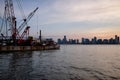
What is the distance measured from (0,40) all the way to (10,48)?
A: 56.6 ft

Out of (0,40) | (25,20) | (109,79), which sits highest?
(25,20)

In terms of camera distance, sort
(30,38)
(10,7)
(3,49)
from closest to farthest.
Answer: (3,49)
(10,7)
(30,38)

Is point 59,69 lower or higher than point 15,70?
lower

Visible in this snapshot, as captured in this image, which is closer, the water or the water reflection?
the water reflection

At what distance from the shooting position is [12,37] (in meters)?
117

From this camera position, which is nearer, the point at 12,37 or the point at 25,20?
the point at 12,37

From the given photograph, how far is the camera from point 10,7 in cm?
11306

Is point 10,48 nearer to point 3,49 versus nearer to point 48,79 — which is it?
point 3,49

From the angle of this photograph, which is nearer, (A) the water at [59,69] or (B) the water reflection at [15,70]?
(B) the water reflection at [15,70]

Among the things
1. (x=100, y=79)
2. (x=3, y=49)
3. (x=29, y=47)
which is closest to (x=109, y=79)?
(x=100, y=79)

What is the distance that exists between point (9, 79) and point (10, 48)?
252 ft

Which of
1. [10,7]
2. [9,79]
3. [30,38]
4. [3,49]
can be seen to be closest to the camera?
[9,79]

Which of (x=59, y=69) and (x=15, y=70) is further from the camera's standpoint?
(x=59, y=69)

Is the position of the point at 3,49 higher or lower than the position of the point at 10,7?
lower
